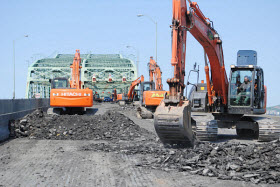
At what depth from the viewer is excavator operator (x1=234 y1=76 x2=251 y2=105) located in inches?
601

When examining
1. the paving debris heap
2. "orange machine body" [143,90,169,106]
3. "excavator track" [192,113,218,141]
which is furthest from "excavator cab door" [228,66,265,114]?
"orange machine body" [143,90,169,106]

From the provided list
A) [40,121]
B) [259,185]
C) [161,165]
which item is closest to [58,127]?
Answer: [40,121]

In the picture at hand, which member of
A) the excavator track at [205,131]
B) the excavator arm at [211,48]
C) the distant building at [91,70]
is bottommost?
the excavator track at [205,131]

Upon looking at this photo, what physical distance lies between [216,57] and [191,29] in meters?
2.30

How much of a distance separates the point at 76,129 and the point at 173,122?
7.75 m

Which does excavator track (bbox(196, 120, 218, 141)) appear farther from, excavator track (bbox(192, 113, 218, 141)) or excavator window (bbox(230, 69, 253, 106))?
excavator window (bbox(230, 69, 253, 106))

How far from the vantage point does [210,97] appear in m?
16.4

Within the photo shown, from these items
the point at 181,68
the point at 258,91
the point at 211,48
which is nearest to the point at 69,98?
the point at 211,48

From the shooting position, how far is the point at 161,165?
10.0 meters

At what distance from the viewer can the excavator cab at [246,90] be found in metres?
15.2

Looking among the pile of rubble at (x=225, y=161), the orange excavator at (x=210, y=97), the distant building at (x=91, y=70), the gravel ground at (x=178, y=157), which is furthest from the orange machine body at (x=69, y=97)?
the distant building at (x=91, y=70)

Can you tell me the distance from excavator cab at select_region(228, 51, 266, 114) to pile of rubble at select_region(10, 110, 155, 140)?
11.8ft

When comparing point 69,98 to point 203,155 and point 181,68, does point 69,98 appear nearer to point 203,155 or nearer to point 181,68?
point 181,68

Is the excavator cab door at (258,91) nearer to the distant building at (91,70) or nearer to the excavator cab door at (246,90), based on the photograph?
the excavator cab door at (246,90)
